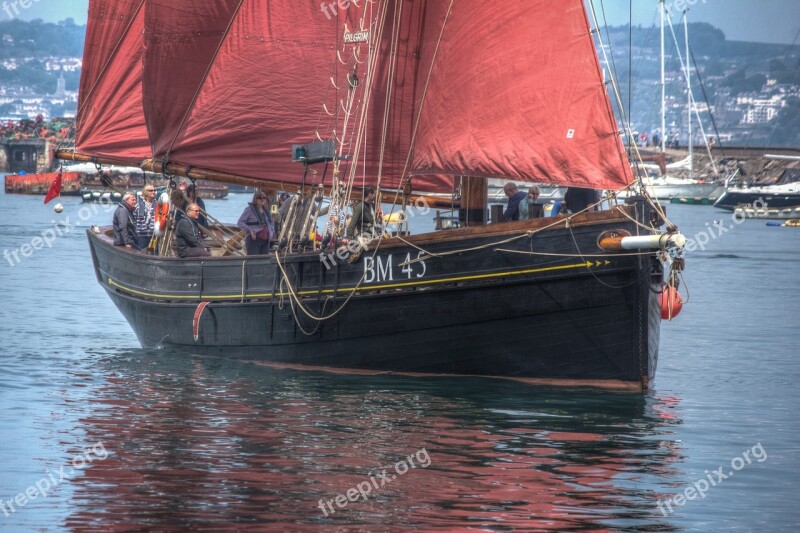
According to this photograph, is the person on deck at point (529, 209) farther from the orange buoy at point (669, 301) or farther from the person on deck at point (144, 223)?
the person on deck at point (144, 223)

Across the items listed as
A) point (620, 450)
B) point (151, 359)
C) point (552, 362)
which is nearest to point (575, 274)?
point (552, 362)

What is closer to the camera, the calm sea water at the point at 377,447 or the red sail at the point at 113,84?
the calm sea water at the point at 377,447

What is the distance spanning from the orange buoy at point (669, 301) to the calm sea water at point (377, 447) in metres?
1.21

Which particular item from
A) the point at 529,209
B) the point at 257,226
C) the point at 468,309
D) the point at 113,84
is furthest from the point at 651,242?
the point at 113,84

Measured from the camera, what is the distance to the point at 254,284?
19156 mm

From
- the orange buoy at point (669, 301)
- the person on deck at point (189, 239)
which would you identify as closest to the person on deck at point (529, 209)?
the orange buoy at point (669, 301)

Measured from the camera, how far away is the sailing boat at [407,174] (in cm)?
1684

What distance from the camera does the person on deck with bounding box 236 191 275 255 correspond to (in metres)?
20.3

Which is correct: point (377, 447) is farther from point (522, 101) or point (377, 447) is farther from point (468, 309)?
point (522, 101)

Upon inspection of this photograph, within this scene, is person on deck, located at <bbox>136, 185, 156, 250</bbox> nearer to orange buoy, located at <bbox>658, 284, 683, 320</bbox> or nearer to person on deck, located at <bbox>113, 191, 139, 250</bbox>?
person on deck, located at <bbox>113, 191, 139, 250</bbox>

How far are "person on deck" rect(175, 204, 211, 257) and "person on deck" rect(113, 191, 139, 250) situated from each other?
2689mm

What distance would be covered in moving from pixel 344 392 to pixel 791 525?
7.19 meters

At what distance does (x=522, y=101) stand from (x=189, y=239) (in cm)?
597

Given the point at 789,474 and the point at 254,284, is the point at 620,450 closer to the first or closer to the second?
the point at 789,474
